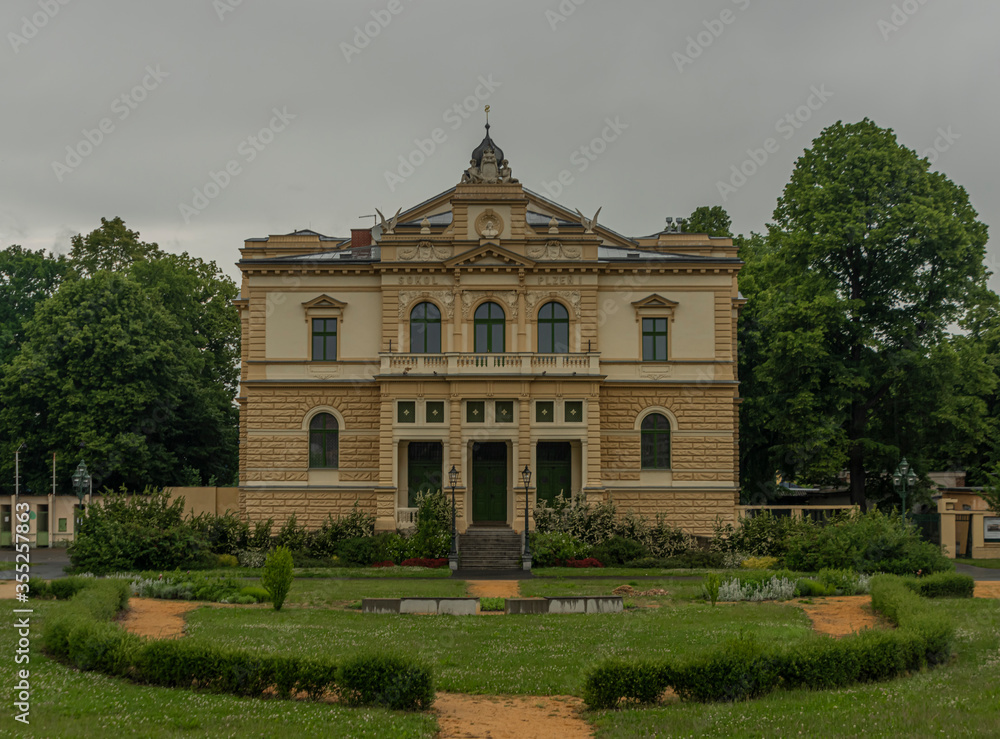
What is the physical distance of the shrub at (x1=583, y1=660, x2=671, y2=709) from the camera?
1410 centimetres

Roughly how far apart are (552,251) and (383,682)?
28.7 meters

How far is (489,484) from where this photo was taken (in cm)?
4138

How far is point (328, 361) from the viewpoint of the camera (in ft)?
135

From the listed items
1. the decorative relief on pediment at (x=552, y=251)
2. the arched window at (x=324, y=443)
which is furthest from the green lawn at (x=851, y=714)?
the arched window at (x=324, y=443)

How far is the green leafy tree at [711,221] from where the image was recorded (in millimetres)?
57625

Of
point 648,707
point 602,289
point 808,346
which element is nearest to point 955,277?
point 808,346

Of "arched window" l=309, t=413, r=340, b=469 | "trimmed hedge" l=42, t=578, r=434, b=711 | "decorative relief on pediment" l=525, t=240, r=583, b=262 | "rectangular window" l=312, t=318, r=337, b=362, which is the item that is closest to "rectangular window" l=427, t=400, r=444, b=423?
"arched window" l=309, t=413, r=340, b=469

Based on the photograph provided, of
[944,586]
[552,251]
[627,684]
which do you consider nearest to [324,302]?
[552,251]

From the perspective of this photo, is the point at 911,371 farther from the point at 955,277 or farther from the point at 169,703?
the point at 169,703

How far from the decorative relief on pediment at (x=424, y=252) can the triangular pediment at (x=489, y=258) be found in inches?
28.6

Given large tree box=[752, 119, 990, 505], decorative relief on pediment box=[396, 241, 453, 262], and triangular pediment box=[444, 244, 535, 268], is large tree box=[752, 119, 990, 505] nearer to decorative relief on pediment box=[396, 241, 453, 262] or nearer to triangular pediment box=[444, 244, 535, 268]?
triangular pediment box=[444, 244, 535, 268]

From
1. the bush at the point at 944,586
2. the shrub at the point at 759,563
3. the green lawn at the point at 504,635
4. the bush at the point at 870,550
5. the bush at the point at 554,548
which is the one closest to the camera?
the green lawn at the point at 504,635

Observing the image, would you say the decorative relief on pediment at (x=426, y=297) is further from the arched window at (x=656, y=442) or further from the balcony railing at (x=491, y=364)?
the arched window at (x=656, y=442)

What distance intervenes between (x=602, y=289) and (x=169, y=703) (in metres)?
30.5
